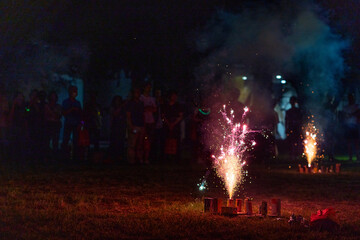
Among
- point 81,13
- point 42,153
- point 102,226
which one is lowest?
point 102,226

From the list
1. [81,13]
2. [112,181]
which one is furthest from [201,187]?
[81,13]

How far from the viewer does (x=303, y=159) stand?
68.2 ft

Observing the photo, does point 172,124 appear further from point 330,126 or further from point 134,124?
point 330,126

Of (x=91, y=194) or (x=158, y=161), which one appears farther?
(x=158, y=161)

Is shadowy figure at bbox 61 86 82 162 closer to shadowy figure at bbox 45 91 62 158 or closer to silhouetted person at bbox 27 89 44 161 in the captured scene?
shadowy figure at bbox 45 91 62 158

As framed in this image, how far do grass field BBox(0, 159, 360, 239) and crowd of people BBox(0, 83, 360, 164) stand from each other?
7.81 ft

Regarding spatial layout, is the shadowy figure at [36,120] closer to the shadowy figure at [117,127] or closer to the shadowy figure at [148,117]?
the shadowy figure at [117,127]

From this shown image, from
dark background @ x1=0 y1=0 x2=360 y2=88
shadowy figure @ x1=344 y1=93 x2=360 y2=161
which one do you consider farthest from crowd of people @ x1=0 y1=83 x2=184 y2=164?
shadowy figure @ x1=344 y1=93 x2=360 y2=161

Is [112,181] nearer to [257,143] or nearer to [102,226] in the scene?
[102,226]

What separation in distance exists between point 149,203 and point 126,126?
973cm

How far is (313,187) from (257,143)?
904 cm

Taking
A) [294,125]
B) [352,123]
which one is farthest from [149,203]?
[352,123]

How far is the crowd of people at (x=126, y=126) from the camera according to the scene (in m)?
17.8

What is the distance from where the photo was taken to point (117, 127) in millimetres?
19047
